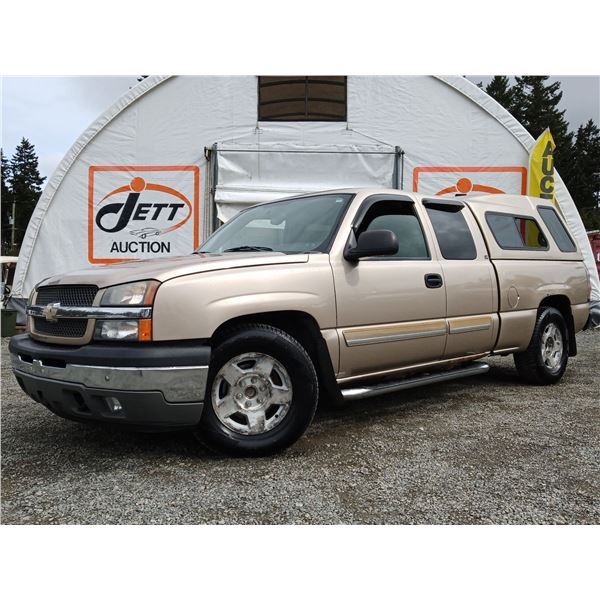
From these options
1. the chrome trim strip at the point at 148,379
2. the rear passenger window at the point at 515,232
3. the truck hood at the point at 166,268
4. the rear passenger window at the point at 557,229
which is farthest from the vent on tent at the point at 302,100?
the chrome trim strip at the point at 148,379

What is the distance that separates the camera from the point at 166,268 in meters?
3.12

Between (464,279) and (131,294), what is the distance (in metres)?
2.77

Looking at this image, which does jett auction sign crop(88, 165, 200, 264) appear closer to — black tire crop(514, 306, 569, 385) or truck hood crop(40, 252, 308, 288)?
black tire crop(514, 306, 569, 385)

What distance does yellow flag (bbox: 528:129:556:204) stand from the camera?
1003 centimetres

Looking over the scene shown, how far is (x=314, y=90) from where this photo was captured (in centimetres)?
1021

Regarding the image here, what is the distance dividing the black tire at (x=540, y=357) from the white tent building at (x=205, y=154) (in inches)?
198

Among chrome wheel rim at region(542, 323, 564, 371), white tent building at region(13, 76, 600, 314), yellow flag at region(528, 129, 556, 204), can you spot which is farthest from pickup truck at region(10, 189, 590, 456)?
yellow flag at region(528, 129, 556, 204)

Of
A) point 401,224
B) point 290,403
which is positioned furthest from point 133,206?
point 290,403

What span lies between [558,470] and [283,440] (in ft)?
5.31

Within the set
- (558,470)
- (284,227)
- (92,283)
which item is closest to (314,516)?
(558,470)

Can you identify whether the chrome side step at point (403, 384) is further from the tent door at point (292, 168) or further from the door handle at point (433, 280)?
the tent door at point (292, 168)

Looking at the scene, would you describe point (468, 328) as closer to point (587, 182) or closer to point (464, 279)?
point (464, 279)

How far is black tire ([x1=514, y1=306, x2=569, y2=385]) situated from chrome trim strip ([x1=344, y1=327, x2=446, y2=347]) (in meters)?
1.61

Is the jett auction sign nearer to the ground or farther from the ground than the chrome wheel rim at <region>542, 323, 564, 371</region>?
farther from the ground
